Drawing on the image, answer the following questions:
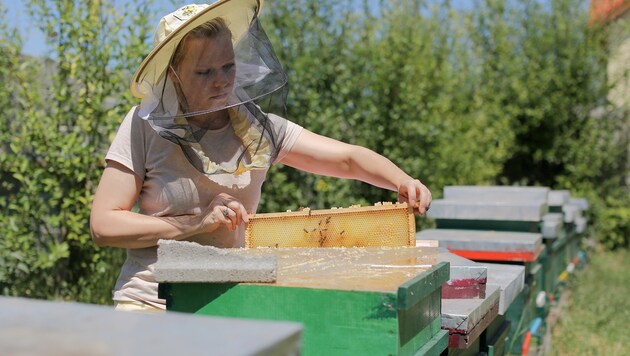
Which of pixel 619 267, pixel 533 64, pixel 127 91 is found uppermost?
pixel 533 64

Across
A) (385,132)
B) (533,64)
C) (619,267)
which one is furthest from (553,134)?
(385,132)

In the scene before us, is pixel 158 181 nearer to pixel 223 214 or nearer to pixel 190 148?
pixel 190 148

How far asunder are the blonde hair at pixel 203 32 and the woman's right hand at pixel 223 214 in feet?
1.16

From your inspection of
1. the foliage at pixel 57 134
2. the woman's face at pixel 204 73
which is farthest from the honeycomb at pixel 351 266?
the foliage at pixel 57 134

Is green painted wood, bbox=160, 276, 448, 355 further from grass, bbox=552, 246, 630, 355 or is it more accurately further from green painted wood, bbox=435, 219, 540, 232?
grass, bbox=552, 246, 630, 355

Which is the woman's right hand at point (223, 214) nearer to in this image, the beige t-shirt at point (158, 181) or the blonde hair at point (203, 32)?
the beige t-shirt at point (158, 181)

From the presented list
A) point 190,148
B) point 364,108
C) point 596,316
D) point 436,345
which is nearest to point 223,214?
point 190,148

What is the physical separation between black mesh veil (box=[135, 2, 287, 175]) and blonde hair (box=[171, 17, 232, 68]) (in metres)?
0.03

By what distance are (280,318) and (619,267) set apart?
22.8ft

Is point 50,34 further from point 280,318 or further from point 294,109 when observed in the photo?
point 280,318

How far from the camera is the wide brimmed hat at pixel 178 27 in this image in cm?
165

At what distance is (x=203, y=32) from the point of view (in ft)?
5.66

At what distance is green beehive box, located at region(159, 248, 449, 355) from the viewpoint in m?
1.25

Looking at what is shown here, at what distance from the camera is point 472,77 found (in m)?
8.57
